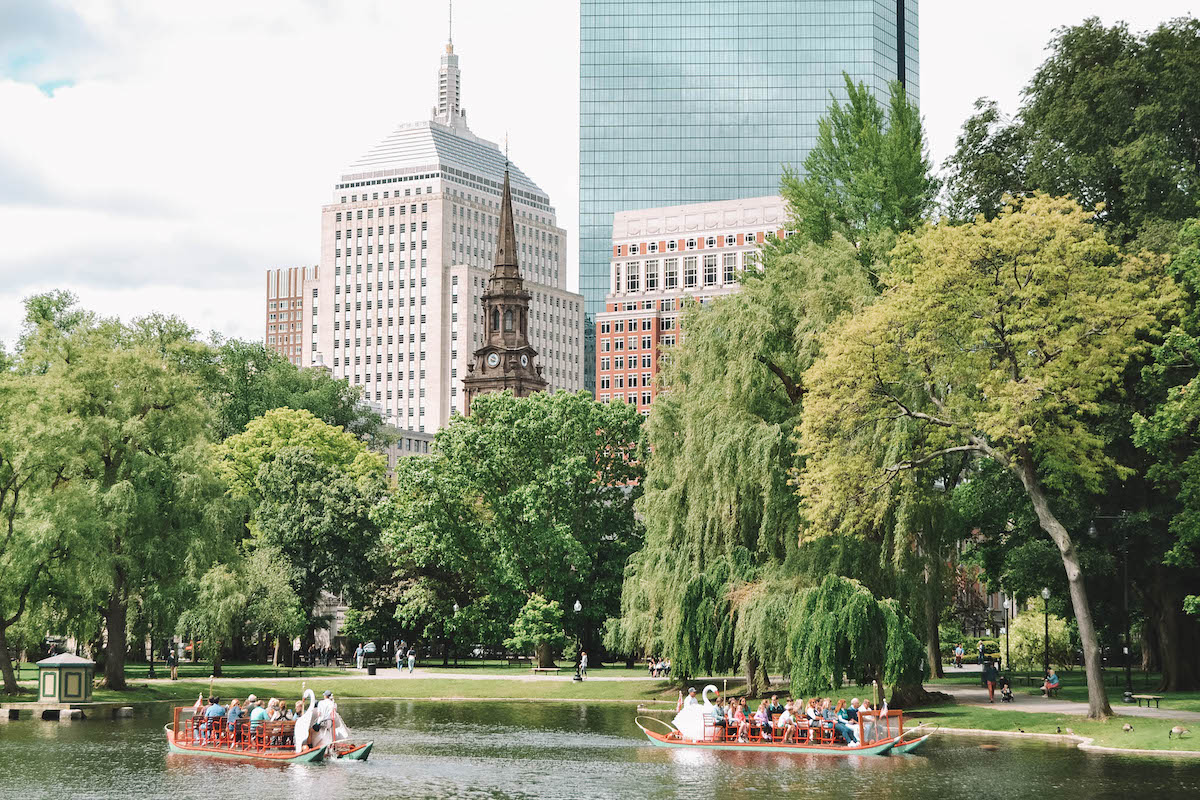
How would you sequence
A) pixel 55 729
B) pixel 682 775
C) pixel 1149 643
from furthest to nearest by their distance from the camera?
pixel 1149 643
pixel 55 729
pixel 682 775

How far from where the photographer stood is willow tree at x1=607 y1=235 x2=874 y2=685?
4778 cm

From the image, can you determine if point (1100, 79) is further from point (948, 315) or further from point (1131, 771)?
point (1131, 771)

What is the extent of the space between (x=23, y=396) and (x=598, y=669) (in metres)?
34.5

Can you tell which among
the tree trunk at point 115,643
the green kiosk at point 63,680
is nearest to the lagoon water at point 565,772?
the green kiosk at point 63,680

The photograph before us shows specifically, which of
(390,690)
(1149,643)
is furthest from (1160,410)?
(390,690)

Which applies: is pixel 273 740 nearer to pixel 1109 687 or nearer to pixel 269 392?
pixel 1109 687

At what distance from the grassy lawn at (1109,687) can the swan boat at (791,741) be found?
12909 millimetres

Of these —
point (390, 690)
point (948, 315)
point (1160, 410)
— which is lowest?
point (390, 690)

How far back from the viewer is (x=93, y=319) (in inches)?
2484

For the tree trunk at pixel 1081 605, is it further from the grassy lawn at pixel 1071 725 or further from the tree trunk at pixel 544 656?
the tree trunk at pixel 544 656

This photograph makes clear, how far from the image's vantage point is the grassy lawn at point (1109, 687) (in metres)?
48.6

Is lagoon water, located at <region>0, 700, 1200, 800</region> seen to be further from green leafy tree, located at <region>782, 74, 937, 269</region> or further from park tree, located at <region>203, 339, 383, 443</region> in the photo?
park tree, located at <region>203, 339, 383, 443</region>

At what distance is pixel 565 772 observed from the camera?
34.2 meters

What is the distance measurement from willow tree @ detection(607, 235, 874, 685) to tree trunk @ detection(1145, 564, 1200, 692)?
15.8 m
